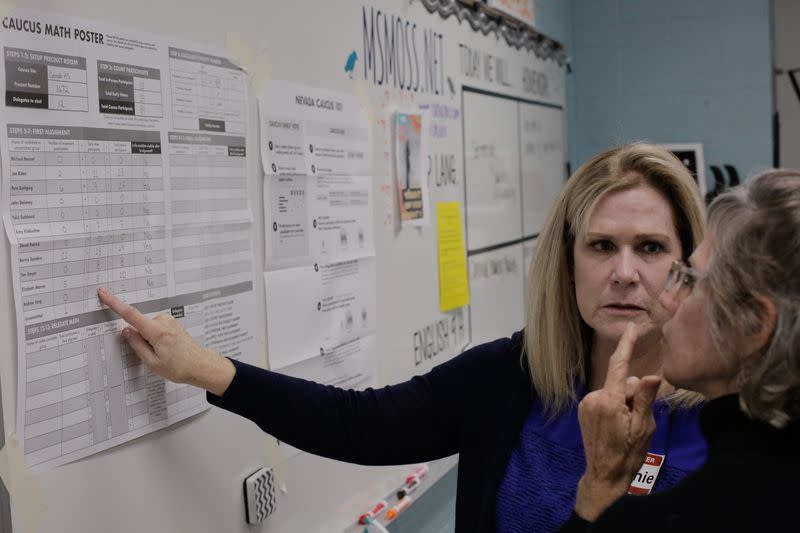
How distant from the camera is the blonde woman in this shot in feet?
4.25

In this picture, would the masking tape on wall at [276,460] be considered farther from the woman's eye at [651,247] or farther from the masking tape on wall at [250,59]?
the woman's eye at [651,247]

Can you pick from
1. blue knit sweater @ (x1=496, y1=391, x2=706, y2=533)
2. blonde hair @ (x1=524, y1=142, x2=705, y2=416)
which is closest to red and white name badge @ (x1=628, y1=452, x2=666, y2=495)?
blue knit sweater @ (x1=496, y1=391, x2=706, y2=533)

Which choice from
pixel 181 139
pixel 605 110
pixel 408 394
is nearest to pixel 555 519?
pixel 408 394

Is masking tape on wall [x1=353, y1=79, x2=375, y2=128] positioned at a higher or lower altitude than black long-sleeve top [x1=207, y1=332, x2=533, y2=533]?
higher

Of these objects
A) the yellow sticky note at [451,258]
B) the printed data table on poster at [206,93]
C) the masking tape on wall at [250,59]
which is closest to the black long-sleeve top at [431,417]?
the printed data table on poster at [206,93]

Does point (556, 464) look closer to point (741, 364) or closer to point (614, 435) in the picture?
point (614, 435)

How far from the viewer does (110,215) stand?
1.14 m

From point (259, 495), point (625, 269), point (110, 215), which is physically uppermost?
point (110, 215)

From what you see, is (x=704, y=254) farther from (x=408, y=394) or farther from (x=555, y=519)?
(x=408, y=394)

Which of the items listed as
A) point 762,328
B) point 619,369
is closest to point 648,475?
point 619,369

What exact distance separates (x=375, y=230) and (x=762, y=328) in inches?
44.1

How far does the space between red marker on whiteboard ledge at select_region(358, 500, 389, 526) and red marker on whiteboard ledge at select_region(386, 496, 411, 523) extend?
0.02m

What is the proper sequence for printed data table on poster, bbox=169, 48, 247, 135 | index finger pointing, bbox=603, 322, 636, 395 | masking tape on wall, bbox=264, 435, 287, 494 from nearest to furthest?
index finger pointing, bbox=603, 322, 636, 395 < printed data table on poster, bbox=169, 48, 247, 135 < masking tape on wall, bbox=264, 435, 287, 494

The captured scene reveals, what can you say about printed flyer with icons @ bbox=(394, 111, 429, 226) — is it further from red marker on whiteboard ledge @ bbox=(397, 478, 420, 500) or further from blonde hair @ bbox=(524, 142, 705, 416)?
red marker on whiteboard ledge @ bbox=(397, 478, 420, 500)
